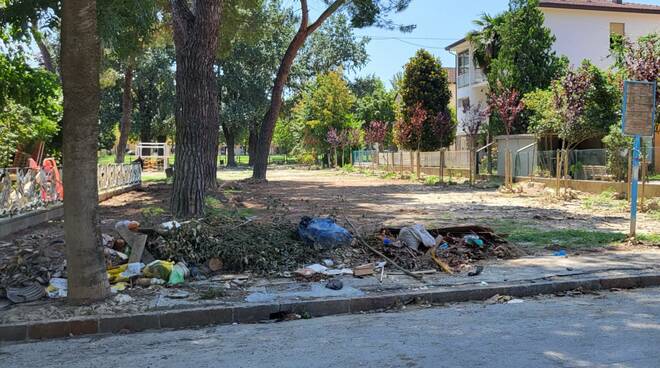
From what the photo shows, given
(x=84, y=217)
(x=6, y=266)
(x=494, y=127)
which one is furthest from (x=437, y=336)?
(x=494, y=127)

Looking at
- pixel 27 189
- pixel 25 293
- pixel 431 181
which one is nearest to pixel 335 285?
pixel 25 293

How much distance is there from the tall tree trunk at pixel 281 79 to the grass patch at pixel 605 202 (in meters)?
12.5

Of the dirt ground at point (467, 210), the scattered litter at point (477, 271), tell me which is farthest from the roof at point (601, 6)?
the scattered litter at point (477, 271)

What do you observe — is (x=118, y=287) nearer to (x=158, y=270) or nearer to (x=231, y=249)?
(x=158, y=270)

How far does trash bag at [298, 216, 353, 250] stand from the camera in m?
8.78

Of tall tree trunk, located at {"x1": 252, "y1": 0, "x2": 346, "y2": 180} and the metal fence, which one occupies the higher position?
tall tree trunk, located at {"x1": 252, "y1": 0, "x2": 346, "y2": 180}

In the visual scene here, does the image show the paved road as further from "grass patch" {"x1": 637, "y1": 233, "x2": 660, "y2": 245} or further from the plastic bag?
"grass patch" {"x1": 637, "y1": 233, "x2": 660, "y2": 245}

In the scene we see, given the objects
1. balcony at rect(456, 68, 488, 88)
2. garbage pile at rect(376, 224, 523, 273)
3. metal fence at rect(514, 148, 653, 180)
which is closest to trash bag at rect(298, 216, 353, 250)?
garbage pile at rect(376, 224, 523, 273)

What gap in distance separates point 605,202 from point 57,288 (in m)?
15.3

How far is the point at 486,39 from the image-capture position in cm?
3212

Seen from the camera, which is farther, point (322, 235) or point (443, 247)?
point (443, 247)

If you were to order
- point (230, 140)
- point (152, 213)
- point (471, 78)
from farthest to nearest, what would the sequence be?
point (230, 140) < point (471, 78) < point (152, 213)

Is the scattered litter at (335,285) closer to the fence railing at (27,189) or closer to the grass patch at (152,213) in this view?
the grass patch at (152,213)

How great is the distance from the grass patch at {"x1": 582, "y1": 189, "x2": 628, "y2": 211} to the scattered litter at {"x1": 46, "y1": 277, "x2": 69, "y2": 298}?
45.0ft
